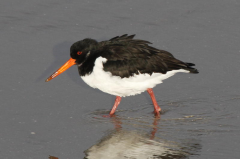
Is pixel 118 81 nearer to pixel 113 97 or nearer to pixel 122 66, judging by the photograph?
pixel 122 66

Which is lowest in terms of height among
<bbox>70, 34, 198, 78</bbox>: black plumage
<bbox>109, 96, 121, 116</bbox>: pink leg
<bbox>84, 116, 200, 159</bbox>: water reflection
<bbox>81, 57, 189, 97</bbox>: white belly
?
<bbox>84, 116, 200, 159</bbox>: water reflection

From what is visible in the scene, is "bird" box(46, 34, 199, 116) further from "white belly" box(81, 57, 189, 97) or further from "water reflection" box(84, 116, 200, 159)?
"water reflection" box(84, 116, 200, 159)

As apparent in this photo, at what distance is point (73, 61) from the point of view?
749 cm

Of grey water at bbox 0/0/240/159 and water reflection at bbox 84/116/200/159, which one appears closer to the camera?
water reflection at bbox 84/116/200/159

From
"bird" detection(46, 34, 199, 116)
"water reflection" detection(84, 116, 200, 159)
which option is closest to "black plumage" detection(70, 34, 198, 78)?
"bird" detection(46, 34, 199, 116)

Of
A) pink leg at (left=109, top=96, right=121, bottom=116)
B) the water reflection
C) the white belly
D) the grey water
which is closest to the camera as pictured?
the water reflection

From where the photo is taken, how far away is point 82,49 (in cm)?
733

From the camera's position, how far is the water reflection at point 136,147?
5840 mm

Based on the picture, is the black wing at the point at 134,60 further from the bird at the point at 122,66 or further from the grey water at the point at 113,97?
the grey water at the point at 113,97

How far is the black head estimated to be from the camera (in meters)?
7.31

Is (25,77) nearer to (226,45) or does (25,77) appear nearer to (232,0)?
(226,45)

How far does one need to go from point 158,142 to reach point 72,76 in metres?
2.77

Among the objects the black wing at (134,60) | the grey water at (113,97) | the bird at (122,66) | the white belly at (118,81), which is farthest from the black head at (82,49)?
the grey water at (113,97)

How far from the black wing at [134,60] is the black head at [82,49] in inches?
6.2
